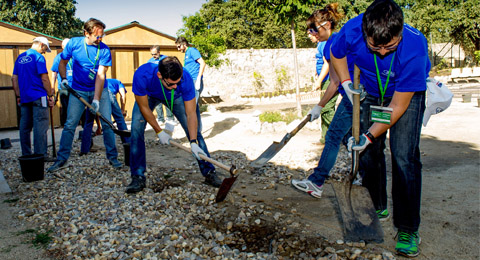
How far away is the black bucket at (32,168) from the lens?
434cm

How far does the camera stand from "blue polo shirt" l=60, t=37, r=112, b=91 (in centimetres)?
488

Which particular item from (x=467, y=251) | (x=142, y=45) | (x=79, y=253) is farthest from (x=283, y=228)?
(x=142, y=45)

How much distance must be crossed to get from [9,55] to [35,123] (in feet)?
19.8

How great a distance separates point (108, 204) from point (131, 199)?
0.77 ft

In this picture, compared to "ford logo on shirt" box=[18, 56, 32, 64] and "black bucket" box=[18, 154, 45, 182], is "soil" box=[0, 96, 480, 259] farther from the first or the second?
"ford logo on shirt" box=[18, 56, 32, 64]

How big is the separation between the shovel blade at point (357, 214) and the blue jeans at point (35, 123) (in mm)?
4218

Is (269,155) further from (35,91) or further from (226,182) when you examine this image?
(35,91)

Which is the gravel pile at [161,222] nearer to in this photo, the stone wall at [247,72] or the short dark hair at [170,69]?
the short dark hair at [170,69]

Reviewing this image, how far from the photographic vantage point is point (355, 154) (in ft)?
8.98

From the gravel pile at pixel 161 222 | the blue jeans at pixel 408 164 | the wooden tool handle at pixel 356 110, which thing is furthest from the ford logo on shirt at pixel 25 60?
the blue jeans at pixel 408 164

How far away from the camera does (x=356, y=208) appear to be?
268 cm

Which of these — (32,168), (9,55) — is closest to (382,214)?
(32,168)

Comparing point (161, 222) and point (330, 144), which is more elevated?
point (330, 144)

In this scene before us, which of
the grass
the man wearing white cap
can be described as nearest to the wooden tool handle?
the grass
